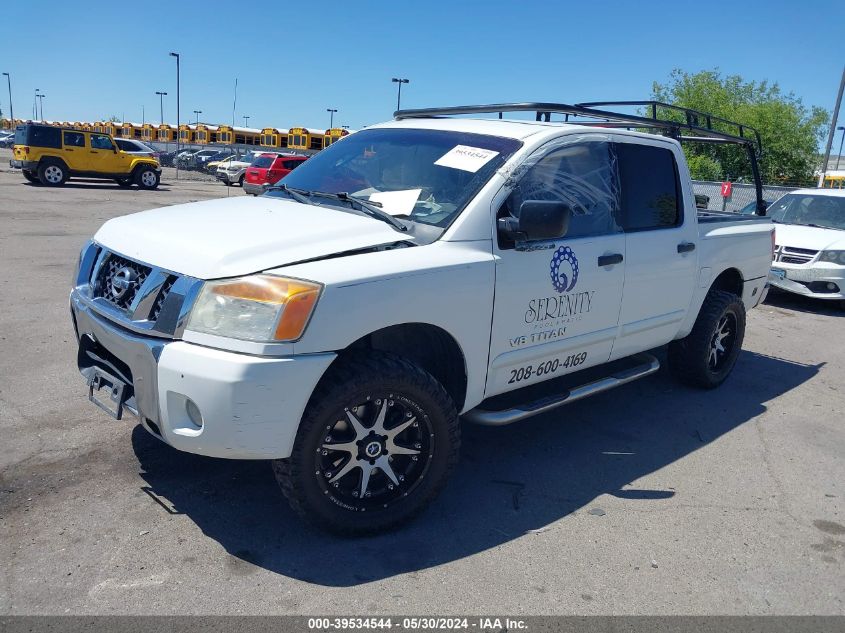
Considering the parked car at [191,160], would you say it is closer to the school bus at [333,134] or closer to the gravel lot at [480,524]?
the school bus at [333,134]

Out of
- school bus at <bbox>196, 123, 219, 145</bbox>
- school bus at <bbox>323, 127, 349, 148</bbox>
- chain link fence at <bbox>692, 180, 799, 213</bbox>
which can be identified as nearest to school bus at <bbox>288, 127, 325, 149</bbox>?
school bus at <bbox>323, 127, 349, 148</bbox>

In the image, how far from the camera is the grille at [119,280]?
3215 mm

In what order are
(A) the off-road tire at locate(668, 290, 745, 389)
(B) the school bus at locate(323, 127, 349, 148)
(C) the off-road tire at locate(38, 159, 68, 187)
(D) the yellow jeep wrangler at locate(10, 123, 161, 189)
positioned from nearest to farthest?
(A) the off-road tire at locate(668, 290, 745, 389) < (D) the yellow jeep wrangler at locate(10, 123, 161, 189) < (C) the off-road tire at locate(38, 159, 68, 187) < (B) the school bus at locate(323, 127, 349, 148)

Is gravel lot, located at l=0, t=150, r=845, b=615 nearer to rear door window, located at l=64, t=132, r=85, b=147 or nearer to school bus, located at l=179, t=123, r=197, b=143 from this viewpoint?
rear door window, located at l=64, t=132, r=85, b=147

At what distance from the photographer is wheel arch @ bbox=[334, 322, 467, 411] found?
3.41 m

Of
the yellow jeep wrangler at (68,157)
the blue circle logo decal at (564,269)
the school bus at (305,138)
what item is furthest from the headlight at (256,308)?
the school bus at (305,138)

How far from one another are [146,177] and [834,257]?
74.9ft

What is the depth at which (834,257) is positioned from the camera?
30.7ft

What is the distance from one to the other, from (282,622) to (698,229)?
3.94 metres

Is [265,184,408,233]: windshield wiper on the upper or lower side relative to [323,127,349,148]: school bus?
lower

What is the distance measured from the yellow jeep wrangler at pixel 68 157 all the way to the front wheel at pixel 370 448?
22.7 m

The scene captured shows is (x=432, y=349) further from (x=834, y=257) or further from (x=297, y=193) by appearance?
(x=834, y=257)

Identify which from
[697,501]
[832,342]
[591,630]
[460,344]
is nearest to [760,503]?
[697,501]

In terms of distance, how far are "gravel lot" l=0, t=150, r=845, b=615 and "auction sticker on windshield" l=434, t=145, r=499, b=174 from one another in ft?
5.62
